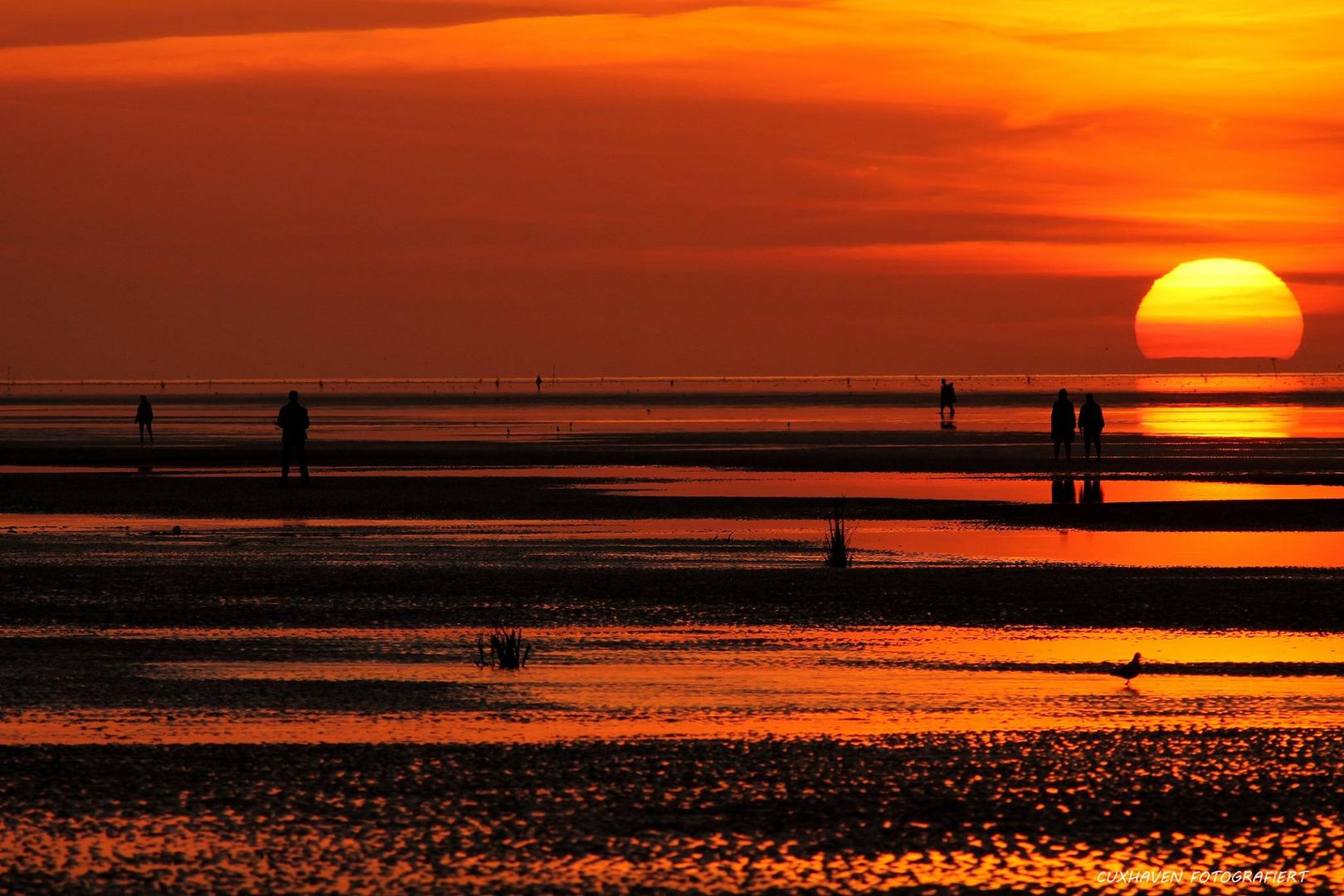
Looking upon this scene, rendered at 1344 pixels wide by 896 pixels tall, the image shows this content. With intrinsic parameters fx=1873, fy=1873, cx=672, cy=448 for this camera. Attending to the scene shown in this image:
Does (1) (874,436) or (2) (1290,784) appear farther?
(1) (874,436)

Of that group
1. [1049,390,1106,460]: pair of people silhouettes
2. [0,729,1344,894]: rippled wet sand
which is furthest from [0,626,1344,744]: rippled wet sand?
[1049,390,1106,460]: pair of people silhouettes

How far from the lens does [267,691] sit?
42.5 feet

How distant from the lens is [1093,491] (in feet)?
121

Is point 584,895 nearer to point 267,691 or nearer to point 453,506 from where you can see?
point 267,691

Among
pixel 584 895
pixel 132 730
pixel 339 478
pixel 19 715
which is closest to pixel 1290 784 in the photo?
pixel 584 895

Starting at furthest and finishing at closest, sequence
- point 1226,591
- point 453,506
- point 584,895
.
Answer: point 453,506
point 1226,591
point 584,895

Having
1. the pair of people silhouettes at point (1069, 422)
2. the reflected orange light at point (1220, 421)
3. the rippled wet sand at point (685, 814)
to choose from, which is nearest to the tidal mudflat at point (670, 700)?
the rippled wet sand at point (685, 814)

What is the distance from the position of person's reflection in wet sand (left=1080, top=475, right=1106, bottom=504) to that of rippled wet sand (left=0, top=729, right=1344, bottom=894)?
2323 cm

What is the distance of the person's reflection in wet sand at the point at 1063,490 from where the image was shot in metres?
34.2

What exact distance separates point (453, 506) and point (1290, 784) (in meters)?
24.5

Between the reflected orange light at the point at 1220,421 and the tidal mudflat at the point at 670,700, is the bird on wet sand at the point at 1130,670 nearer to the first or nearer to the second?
the tidal mudflat at the point at 670,700

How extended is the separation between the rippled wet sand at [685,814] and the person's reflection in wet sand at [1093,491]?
23227 mm

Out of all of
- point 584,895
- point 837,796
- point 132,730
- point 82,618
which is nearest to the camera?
point 584,895

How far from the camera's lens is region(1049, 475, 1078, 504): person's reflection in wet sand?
3425 cm
